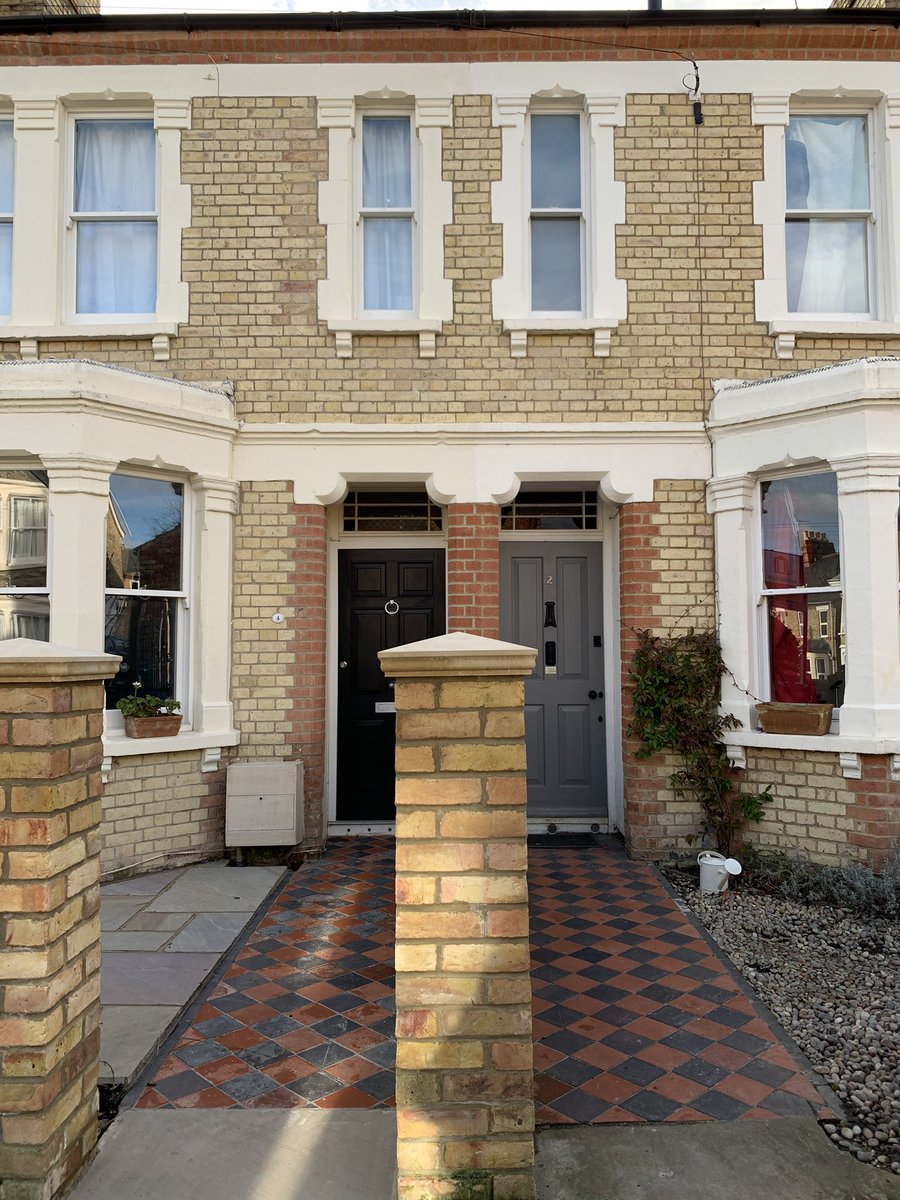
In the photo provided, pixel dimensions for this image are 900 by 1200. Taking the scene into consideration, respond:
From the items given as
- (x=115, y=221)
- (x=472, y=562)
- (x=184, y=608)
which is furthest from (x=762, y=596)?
(x=115, y=221)

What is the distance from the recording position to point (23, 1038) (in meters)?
2.26

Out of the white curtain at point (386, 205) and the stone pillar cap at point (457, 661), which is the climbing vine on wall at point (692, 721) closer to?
the white curtain at point (386, 205)

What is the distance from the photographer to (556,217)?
20.8ft

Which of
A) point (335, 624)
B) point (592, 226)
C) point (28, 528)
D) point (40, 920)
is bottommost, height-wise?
point (40, 920)

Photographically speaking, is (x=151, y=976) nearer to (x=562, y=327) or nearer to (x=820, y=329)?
(x=562, y=327)

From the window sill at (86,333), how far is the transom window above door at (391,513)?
6.06 feet

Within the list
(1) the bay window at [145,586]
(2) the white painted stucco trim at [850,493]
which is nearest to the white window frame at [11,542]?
(1) the bay window at [145,586]

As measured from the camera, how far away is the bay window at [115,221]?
631 centimetres

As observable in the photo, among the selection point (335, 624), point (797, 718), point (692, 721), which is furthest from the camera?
point (335, 624)

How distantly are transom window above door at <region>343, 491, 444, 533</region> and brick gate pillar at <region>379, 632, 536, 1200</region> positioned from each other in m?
4.62

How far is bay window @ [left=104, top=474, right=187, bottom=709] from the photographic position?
572 centimetres

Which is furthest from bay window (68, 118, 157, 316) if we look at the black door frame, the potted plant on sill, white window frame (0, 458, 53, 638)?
the potted plant on sill

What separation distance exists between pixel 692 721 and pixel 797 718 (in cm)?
70

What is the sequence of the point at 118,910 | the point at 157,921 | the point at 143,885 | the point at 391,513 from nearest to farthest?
1. the point at 157,921
2. the point at 118,910
3. the point at 143,885
4. the point at 391,513
